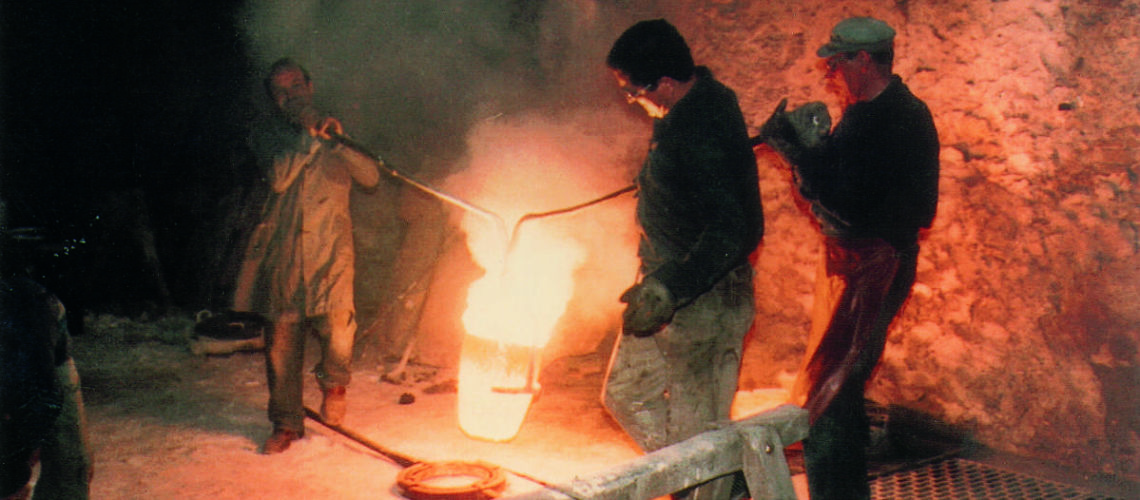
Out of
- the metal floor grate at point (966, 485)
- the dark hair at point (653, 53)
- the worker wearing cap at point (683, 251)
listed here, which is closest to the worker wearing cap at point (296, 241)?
the dark hair at point (653, 53)

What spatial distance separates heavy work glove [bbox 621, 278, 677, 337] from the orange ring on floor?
1.66m

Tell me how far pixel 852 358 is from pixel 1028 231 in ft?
6.81

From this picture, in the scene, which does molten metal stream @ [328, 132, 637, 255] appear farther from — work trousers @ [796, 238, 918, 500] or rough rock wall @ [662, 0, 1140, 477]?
rough rock wall @ [662, 0, 1140, 477]

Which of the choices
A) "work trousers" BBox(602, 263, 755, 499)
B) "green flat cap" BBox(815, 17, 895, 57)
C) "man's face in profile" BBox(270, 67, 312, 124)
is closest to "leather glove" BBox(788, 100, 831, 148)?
"green flat cap" BBox(815, 17, 895, 57)

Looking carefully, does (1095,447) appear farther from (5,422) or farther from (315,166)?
(5,422)

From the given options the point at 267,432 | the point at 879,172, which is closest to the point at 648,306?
the point at 879,172

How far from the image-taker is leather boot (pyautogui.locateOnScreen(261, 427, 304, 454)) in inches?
193

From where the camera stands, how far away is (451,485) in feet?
14.1

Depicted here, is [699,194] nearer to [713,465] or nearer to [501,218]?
[713,465]

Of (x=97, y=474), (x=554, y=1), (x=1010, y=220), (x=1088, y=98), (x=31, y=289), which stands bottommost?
(x=97, y=474)

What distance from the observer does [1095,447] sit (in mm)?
Answer: 4453

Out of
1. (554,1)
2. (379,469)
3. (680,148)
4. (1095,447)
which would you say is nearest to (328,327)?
(379,469)

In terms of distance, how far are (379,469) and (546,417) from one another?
4.96 ft

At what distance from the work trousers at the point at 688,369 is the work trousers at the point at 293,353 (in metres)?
2.47
